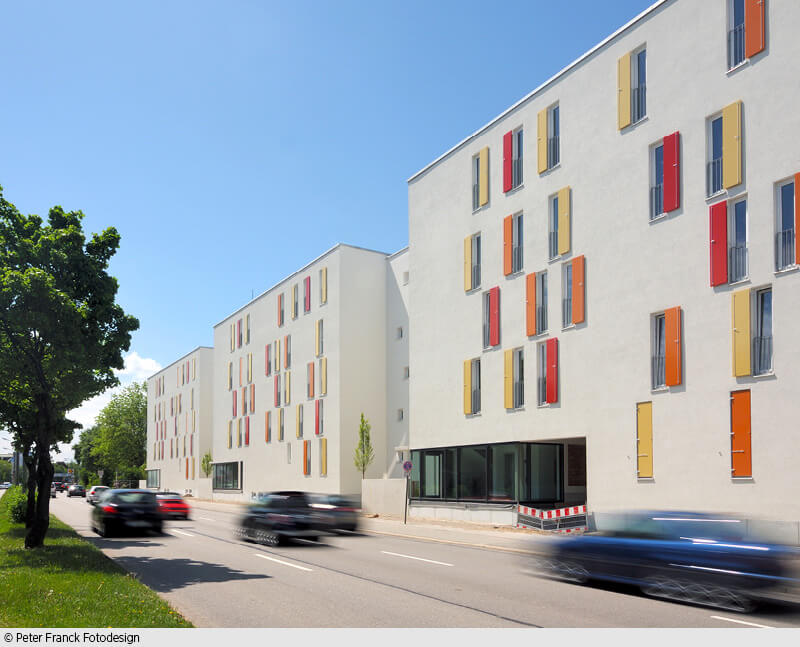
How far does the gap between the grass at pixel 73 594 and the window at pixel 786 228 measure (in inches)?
671

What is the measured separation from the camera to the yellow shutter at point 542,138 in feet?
94.4

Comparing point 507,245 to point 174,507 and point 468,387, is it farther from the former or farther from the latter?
point 174,507

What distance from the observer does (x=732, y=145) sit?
21547 mm

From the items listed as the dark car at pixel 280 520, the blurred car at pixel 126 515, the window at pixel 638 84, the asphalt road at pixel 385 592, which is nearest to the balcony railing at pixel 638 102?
the window at pixel 638 84

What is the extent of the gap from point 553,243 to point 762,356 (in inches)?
372

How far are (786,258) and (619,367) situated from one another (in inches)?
248

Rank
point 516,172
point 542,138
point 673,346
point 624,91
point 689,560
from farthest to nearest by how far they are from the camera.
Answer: point 516,172 < point 542,138 < point 624,91 < point 673,346 < point 689,560

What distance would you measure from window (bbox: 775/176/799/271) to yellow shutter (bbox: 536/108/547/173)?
9811 mm

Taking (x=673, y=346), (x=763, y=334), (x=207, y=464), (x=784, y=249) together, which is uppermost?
(x=784, y=249)

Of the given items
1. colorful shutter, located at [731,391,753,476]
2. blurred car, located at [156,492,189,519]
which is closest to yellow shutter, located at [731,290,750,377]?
colorful shutter, located at [731,391,753,476]

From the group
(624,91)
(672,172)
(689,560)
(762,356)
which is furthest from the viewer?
(624,91)

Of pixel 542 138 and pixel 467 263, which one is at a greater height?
pixel 542 138

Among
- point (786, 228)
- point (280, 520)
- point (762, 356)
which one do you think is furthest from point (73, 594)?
point (786, 228)

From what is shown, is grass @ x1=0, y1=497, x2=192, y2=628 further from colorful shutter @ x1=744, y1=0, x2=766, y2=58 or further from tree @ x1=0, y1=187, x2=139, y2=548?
colorful shutter @ x1=744, y1=0, x2=766, y2=58
